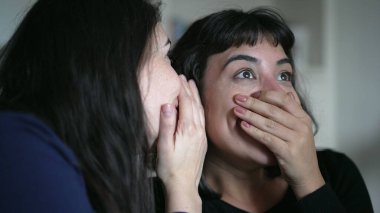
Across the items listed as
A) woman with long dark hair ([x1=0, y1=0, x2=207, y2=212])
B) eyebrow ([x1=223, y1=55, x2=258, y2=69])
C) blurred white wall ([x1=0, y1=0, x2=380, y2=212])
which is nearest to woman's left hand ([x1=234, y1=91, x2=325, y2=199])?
eyebrow ([x1=223, y1=55, x2=258, y2=69])

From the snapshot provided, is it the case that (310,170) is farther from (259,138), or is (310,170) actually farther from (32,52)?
(32,52)

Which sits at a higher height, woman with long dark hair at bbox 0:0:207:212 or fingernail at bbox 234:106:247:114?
woman with long dark hair at bbox 0:0:207:212

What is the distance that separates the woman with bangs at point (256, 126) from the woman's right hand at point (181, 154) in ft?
0.38

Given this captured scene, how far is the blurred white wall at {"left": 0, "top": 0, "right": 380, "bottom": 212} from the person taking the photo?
1534 millimetres

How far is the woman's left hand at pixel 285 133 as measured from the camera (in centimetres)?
84

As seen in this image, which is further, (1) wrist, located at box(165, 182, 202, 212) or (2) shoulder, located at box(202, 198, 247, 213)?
(2) shoulder, located at box(202, 198, 247, 213)

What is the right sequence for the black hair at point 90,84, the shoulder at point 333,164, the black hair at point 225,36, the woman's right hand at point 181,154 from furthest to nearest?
the shoulder at point 333,164 → the black hair at point 225,36 → the woman's right hand at point 181,154 → the black hair at point 90,84

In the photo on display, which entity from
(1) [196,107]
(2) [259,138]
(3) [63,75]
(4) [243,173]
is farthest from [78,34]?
(4) [243,173]

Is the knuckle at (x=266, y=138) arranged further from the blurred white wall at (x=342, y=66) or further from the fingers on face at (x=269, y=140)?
the blurred white wall at (x=342, y=66)

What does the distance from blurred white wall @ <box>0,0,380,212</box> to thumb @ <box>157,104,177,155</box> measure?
2.57ft

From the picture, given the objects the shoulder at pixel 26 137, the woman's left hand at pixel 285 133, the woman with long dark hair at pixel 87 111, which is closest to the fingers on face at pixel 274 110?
the woman's left hand at pixel 285 133

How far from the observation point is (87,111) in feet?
2.10

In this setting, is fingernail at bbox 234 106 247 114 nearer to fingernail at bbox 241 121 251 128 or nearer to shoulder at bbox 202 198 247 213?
fingernail at bbox 241 121 251 128

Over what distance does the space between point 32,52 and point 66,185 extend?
0.95ft
